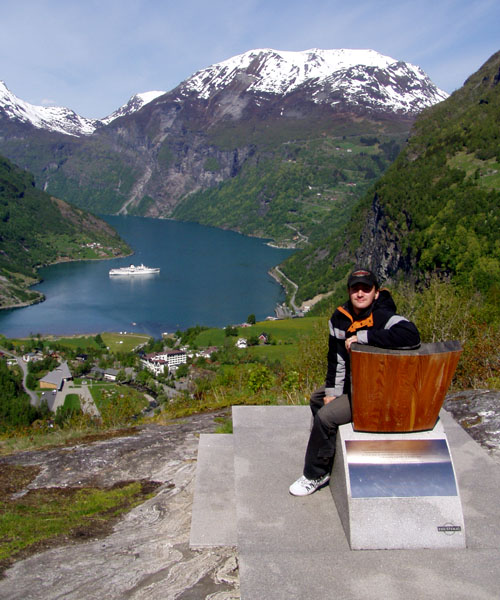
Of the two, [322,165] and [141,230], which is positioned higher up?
[322,165]

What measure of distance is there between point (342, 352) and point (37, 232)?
14391 cm

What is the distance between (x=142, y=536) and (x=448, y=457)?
6.87 feet

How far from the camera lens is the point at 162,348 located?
183 ft

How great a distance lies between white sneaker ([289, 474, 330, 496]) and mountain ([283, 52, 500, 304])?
27436 millimetres

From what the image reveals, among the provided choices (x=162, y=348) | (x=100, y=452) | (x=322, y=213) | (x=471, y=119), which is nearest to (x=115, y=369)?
(x=162, y=348)

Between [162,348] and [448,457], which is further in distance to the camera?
[162,348]

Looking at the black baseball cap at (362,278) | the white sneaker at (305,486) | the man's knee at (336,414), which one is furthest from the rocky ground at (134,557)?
the black baseball cap at (362,278)

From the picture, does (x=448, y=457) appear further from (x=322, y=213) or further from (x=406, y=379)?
(x=322, y=213)

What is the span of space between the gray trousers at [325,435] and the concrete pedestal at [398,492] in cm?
14

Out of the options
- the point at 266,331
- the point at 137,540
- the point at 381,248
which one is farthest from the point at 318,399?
the point at 381,248

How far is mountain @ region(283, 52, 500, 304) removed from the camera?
149 ft

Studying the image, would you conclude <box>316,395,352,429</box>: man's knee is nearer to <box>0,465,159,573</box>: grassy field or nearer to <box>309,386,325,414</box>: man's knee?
<box>309,386,325,414</box>: man's knee

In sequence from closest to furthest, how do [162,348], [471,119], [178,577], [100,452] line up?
[178,577]
[100,452]
[162,348]
[471,119]

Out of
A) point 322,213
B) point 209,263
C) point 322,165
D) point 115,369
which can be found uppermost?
point 322,165
